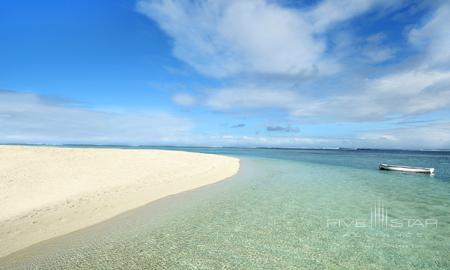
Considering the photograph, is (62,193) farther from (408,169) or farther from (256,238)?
(408,169)

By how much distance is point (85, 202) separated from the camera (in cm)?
1430

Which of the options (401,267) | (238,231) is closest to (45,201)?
(238,231)

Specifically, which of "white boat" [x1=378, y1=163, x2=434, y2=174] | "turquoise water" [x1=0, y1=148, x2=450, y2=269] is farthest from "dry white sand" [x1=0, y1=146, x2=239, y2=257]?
"white boat" [x1=378, y1=163, x2=434, y2=174]

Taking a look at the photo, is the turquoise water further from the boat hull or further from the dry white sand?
the boat hull

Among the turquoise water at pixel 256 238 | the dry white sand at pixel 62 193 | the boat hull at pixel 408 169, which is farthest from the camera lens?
the boat hull at pixel 408 169

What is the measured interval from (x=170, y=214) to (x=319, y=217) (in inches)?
321

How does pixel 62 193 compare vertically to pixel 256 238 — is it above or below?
above

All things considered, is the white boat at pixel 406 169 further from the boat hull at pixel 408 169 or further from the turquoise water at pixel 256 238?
the turquoise water at pixel 256 238

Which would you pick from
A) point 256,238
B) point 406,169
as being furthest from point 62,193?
point 406,169

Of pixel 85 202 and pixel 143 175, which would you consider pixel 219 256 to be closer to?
pixel 85 202

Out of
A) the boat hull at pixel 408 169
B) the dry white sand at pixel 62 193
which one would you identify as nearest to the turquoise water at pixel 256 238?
the dry white sand at pixel 62 193

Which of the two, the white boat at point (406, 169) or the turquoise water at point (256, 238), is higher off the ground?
the white boat at point (406, 169)

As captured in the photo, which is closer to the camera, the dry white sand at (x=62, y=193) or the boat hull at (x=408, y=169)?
the dry white sand at (x=62, y=193)

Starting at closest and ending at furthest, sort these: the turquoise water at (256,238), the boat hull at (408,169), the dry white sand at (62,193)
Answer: the turquoise water at (256,238)
the dry white sand at (62,193)
the boat hull at (408,169)
